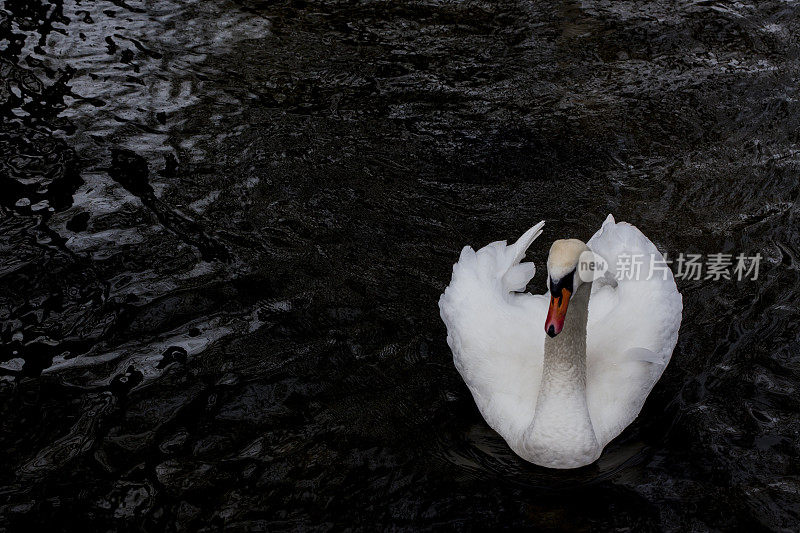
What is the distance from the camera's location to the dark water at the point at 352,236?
489 cm

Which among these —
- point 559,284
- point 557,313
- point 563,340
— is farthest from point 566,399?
point 559,284

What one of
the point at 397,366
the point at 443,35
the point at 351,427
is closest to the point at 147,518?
the point at 351,427

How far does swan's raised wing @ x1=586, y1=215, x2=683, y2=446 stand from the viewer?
500 cm

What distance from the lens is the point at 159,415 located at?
5324mm

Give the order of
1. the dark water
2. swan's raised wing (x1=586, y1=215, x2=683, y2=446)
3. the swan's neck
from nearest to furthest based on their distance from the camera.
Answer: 1. the swan's neck
2. the dark water
3. swan's raised wing (x1=586, y1=215, x2=683, y2=446)

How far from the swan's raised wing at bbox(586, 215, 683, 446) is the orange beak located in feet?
2.63

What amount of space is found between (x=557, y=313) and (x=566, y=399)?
577mm

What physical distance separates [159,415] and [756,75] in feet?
22.8

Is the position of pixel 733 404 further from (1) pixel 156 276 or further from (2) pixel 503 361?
(1) pixel 156 276

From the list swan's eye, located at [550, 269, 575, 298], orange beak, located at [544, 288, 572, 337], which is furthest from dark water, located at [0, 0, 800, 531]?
swan's eye, located at [550, 269, 575, 298]

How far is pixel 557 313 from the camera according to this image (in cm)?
439

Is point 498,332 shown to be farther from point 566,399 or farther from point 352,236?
point 352,236

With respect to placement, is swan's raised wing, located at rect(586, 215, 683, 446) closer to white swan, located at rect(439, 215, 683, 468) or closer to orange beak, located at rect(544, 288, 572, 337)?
white swan, located at rect(439, 215, 683, 468)

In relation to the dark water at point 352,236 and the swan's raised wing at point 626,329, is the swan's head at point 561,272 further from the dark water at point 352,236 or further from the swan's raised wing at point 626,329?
the dark water at point 352,236
